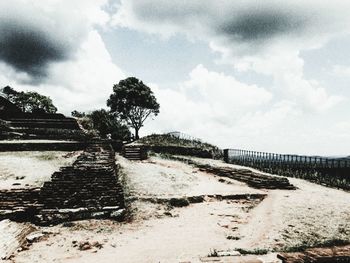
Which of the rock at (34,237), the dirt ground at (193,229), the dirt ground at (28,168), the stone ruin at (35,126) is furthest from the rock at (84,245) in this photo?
the stone ruin at (35,126)

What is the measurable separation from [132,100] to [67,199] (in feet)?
121

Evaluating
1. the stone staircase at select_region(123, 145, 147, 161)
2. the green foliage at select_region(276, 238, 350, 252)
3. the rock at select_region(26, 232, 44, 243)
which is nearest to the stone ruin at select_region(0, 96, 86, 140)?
the stone staircase at select_region(123, 145, 147, 161)

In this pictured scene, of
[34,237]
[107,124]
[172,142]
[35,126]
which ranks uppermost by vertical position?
[107,124]

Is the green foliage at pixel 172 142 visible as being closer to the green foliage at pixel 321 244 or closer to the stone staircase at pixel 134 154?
→ the stone staircase at pixel 134 154

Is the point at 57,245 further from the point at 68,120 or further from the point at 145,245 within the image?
the point at 68,120

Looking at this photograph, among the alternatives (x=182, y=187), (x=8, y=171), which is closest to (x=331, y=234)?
(x=182, y=187)

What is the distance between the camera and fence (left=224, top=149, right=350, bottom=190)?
1433cm

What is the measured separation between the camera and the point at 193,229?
707 cm

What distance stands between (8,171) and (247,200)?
882 cm

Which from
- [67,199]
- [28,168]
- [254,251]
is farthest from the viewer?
[28,168]

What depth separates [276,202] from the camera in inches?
380

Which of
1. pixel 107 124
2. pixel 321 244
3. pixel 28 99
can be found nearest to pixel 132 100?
pixel 107 124

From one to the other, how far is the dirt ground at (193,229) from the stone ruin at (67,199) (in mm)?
344

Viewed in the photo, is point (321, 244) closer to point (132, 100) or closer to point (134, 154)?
point (134, 154)
